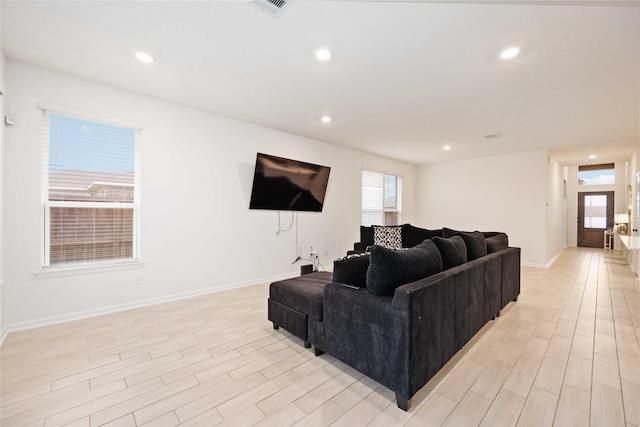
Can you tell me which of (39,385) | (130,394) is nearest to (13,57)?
(39,385)

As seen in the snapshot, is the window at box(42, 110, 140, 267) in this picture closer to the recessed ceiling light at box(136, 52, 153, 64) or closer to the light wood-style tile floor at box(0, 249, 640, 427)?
the light wood-style tile floor at box(0, 249, 640, 427)

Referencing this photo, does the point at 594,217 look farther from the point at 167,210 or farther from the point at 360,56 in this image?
the point at 167,210

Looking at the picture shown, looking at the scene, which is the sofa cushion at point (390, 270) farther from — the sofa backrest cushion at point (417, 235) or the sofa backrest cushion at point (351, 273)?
the sofa backrest cushion at point (417, 235)

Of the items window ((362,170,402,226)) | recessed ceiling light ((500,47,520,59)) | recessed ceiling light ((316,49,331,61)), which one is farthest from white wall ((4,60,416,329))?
recessed ceiling light ((500,47,520,59))

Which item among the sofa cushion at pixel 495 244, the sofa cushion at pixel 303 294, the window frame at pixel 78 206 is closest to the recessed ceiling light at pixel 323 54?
the sofa cushion at pixel 303 294

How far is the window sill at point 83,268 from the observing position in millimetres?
2707

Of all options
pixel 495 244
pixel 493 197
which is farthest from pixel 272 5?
pixel 493 197

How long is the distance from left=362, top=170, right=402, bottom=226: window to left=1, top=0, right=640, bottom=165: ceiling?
243 cm

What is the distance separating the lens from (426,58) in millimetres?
2395

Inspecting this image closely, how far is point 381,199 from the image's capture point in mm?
6676

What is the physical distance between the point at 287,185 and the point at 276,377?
3054 millimetres

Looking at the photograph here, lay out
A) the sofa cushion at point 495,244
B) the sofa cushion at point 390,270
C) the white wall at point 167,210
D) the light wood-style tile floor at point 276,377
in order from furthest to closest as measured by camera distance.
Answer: the sofa cushion at point 495,244, the white wall at point 167,210, the sofa cushion at point 390,270, the light wood-style tile floor at point 276,377

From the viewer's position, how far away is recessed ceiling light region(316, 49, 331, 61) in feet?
7.56

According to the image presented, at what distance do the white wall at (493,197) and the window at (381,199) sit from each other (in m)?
0.93
